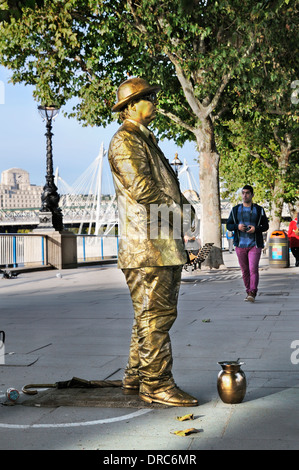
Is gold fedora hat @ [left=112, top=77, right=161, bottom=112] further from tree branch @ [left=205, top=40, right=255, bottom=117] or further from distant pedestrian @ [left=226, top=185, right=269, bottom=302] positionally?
tree branch @ [left=205, top=40, right=255, bottom=117]

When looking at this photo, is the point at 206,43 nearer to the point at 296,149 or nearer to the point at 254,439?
the point at 296,149

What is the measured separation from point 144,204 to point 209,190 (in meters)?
16.1

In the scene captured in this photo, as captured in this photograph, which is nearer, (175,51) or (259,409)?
(259,409)

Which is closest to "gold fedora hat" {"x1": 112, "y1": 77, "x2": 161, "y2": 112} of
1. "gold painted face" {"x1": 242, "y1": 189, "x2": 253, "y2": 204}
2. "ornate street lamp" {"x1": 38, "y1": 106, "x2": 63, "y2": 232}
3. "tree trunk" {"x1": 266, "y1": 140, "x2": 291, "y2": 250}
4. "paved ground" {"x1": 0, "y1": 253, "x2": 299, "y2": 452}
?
"paved ground" {"x1": 0, "y1": 253, "x2": 299, "y2": 452}

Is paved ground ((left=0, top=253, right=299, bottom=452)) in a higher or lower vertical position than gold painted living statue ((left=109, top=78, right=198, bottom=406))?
lower

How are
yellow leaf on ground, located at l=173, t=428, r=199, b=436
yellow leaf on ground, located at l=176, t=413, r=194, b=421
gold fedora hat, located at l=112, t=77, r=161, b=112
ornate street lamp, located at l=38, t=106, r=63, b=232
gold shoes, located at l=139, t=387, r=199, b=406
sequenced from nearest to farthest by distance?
yellow leaf on ground, located at l=173, t=428, r=199, b=436 → yellow leaf on ground, located at l=176, t=413, r=194, b=421 → gold shoes, located at l=139, t=387, r=199, b=406 → gold fedora hat, located at l=112, t=77, r=161, b=112 → ornate street lamp, located at l=38, t=106, r=63, b=232

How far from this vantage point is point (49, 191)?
69.5 ft

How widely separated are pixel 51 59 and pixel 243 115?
22.9 feet

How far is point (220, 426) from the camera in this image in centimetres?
360

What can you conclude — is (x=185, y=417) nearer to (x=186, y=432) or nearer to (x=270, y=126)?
(x=186, y=432)

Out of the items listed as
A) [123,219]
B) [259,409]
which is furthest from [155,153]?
[259,409]

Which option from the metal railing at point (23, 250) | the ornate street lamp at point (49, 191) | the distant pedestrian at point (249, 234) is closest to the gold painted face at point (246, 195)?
the distant pedestrian at point (249, 234)

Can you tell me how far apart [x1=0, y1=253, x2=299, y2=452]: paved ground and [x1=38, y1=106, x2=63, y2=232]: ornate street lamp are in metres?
10.0

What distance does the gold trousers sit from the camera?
4035 mm
